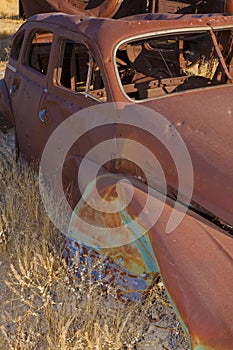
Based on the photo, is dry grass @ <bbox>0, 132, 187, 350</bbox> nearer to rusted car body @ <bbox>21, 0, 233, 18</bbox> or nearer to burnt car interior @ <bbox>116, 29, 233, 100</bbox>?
burnt car interior @ <bbox>116, 29, 233, 100</bbox>

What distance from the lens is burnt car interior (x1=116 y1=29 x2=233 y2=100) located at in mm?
3502

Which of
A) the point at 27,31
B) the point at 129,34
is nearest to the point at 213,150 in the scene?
the point at 129,34

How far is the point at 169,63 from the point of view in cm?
513

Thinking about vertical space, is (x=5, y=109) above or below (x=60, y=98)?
below

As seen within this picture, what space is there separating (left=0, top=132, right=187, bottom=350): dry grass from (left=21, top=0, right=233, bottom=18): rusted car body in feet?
16.0

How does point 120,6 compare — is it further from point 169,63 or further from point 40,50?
point 40,50

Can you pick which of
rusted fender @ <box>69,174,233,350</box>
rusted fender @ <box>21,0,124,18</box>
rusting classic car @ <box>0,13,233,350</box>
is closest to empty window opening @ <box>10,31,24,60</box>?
rusting classic car @ <box>0,13,233,350</box>

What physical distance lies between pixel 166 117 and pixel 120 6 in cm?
512

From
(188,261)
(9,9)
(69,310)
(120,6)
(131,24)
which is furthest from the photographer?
(9,9)

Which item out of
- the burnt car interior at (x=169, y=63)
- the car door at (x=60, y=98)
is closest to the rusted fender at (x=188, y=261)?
the car door at (x=60, y=98)

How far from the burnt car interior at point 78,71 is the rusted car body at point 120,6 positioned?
2.57m

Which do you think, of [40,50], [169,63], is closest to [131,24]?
[40,50]

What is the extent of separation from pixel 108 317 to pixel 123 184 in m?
0.89

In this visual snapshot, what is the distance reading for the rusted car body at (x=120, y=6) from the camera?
6.91m
